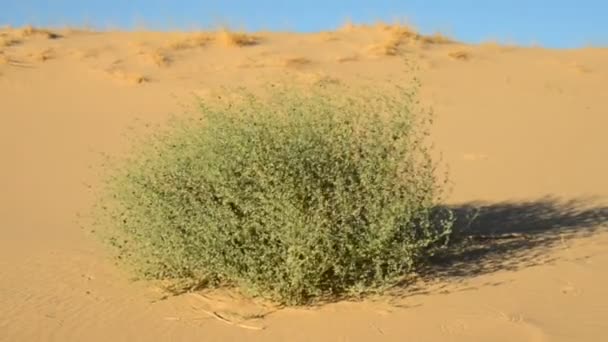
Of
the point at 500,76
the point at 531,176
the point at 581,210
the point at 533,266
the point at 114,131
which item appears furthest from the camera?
the point at 500,76

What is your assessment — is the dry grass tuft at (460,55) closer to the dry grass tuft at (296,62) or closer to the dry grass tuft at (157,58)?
the dry grass tuft at (296,62)

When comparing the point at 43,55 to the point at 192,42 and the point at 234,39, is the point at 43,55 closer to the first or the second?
the point at 192,42

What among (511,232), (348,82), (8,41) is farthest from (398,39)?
(511,232)

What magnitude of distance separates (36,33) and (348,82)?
25.7ft

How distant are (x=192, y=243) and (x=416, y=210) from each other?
1.66m

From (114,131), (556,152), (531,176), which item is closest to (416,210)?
(531,176)

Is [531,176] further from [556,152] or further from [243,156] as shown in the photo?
[243,156]

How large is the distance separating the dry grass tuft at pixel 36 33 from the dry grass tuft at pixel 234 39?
147 inches

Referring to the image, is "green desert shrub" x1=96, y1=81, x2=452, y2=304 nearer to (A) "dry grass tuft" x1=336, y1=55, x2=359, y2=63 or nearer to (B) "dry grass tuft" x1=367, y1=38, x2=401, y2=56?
(A) "dry grass tuft" x1=336, y1=55, x2=359, y2=63

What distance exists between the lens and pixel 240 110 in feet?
21.4

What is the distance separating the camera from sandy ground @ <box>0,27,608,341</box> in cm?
594

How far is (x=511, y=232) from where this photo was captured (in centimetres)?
802

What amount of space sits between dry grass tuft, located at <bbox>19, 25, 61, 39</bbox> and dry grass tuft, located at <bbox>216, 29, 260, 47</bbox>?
373 centimetres

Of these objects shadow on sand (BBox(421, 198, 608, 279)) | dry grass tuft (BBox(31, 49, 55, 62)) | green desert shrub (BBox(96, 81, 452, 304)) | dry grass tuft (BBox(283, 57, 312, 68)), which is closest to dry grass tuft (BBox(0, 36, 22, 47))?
dry grass tuft (BBox(31, 49, 55, 62))
